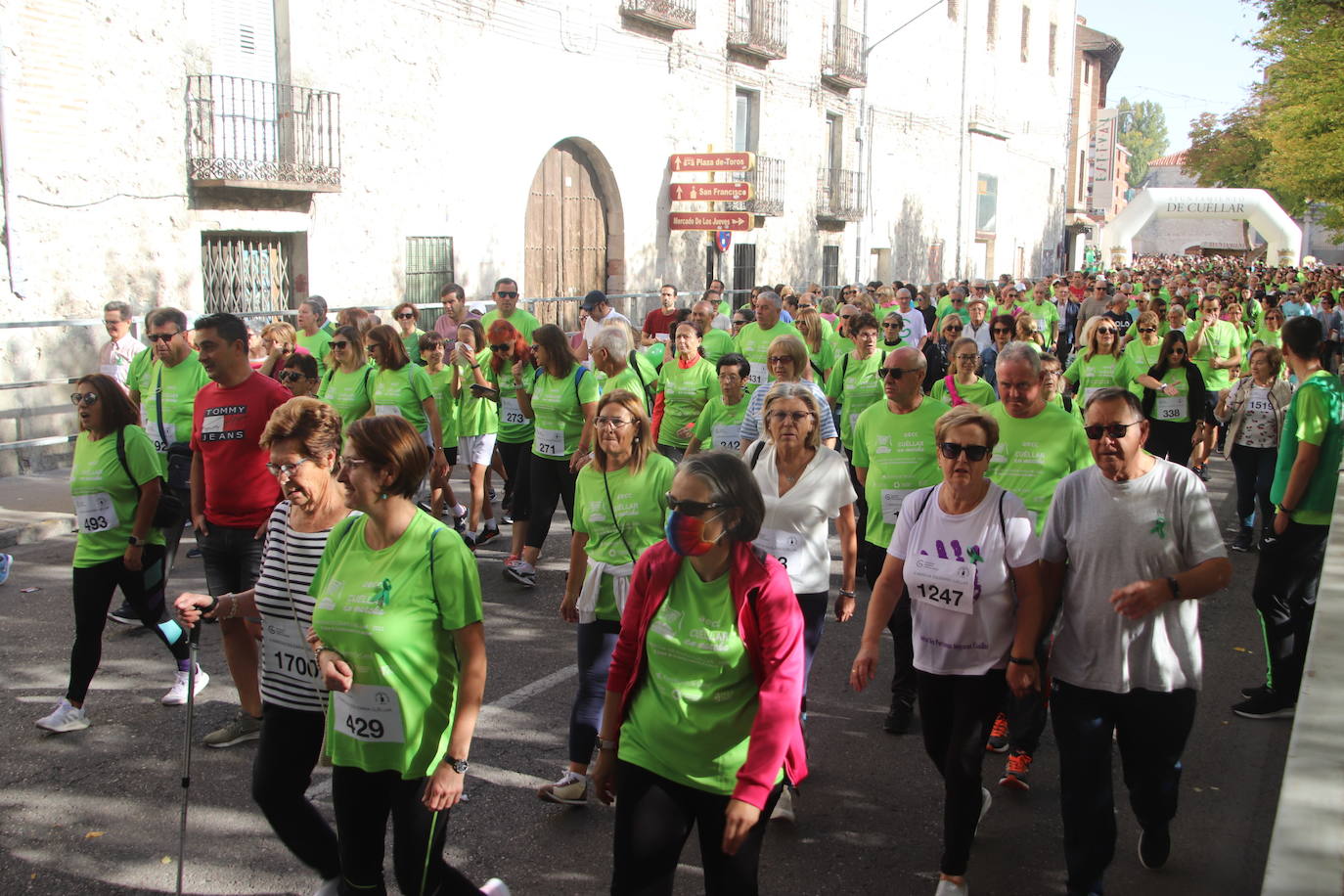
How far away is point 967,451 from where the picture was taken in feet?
13.4

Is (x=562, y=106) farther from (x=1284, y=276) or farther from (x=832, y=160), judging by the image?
(x=1284, y=276)

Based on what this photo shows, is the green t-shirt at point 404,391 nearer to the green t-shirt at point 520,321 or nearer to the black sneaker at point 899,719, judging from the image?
the green t-shirt at point 520,321

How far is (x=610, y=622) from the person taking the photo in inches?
190

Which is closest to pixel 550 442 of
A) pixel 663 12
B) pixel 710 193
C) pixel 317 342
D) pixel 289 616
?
pixel 317 342

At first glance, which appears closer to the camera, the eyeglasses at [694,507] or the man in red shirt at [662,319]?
the eyeglasses at [694,507]

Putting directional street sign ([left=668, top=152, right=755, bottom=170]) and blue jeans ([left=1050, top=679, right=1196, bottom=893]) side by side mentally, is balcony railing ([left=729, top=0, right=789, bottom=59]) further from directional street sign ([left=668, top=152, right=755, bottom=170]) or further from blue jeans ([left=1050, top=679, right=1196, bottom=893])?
blue jeans ([left=1050, top=679, right=1196, bottom=893])

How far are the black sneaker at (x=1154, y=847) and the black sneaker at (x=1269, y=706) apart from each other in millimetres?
1881

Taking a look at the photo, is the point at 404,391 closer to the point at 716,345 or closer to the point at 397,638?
the point at 716,345

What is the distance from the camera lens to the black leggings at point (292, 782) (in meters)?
3.66

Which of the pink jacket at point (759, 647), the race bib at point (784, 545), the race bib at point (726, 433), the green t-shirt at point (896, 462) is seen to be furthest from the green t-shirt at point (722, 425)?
the pink jacket at point (759, 647)

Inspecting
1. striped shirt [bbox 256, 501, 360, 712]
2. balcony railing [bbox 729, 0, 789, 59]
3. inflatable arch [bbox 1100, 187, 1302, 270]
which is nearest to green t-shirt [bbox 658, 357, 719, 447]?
striped shirt [bbox 256, 501, 360, 712]

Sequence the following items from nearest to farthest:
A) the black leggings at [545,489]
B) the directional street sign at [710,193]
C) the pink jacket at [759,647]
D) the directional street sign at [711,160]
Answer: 1. the pink jacket at [759,647]
2. the black leggings at [545,489]
3. the directional street sign at [711,160]
4. the directional street sign at [710,193]

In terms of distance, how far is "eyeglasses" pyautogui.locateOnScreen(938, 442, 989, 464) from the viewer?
4086 millimetres

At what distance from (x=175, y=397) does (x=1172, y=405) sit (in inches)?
273
